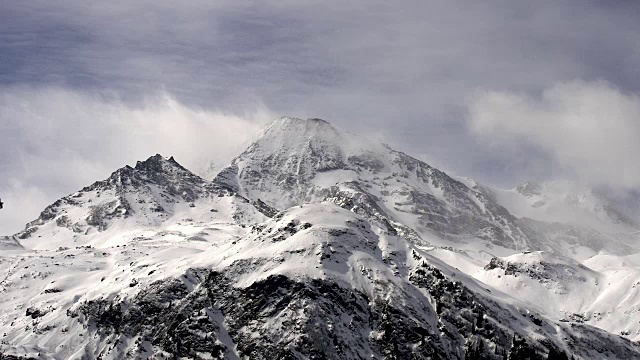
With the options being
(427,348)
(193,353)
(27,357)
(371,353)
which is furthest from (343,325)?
(27,357)

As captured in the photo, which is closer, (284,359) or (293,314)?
(284,359)

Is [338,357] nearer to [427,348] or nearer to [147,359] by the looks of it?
[427,348]

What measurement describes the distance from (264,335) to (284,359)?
1273cm

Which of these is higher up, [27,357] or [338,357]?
[338,357]

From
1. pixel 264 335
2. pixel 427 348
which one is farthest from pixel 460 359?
pixel 264 335

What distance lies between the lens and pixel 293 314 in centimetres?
19875

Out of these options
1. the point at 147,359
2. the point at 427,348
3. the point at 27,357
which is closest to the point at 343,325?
the point at 427,348

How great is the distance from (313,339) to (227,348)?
2439 cm

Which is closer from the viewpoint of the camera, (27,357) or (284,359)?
(284,359)

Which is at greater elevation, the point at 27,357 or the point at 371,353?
the point at 371,353

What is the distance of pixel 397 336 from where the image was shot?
199500 mm

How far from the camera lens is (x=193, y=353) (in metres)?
195

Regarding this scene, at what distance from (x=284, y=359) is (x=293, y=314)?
16145 millimetres

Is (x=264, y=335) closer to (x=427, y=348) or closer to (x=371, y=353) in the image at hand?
(x=371, y=353)
